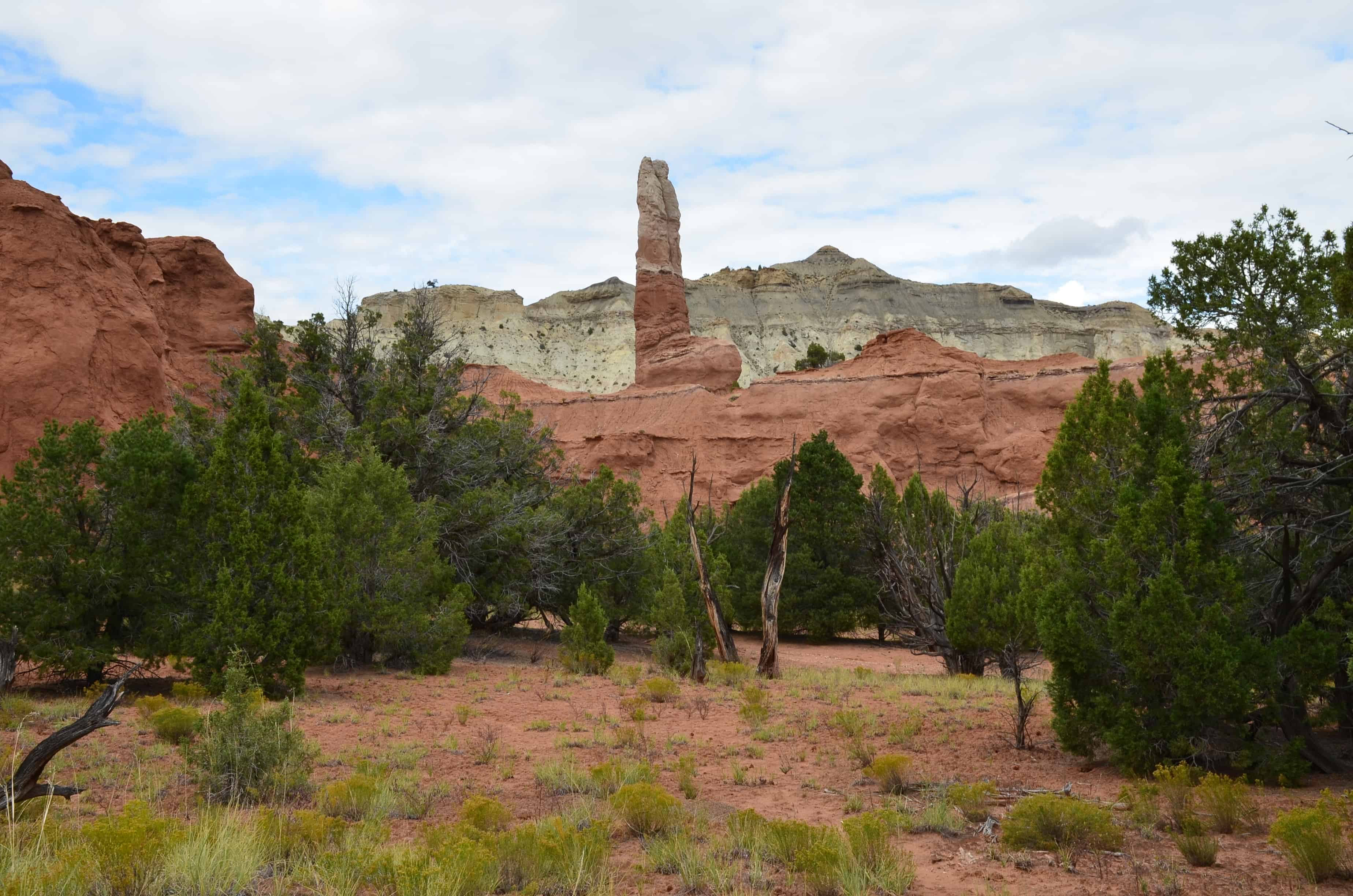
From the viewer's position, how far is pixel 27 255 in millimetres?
25781

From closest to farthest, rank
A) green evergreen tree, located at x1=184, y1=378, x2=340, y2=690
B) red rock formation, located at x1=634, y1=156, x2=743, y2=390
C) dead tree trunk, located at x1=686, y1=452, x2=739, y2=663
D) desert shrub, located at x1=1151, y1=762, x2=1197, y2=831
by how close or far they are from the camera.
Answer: desert shrub, located at x1=1151, y1=762, x2=1197, y2=831, green evergreen tree, located at x1=184, y1=378, x2=340, y2=690, dead tree trunk, located at x1=686, y1=452, x2=739, y2=663, red rock formation, located at x1=634, y1=156, x2=743, y2=390

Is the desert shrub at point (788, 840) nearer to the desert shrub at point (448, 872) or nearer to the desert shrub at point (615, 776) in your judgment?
the desert shrub at point (615, 776)

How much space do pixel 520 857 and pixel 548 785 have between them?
2.51 meters

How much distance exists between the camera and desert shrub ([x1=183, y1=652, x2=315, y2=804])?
7172mm

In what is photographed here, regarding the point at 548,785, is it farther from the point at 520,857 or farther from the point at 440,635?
the point at 440,635

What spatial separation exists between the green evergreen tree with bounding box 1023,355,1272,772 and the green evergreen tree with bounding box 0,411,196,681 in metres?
10.8

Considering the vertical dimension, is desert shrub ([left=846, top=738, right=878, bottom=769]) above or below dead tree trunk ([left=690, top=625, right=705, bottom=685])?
above

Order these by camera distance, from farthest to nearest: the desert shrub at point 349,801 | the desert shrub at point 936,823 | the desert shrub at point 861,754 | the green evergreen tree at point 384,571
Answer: the green evergreen tree at point 384,571, the desert shrub at point 861,754, the desert shrub at point 349,801, the desert shrub at point 936,823

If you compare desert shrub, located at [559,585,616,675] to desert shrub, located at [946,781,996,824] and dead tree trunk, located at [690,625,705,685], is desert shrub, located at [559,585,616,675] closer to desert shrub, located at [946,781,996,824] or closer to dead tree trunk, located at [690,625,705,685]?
dead tree trunk, located at [690,625,705,685]

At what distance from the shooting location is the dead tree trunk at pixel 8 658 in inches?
377

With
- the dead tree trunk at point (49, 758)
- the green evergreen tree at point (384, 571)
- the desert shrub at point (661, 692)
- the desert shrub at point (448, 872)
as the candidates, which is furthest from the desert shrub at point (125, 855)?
the green evergreen tree at point (384, 571)

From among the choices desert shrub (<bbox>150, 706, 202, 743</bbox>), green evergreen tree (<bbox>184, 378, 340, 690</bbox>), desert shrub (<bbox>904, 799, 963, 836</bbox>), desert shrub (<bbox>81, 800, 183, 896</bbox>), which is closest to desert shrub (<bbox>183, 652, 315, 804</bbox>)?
desert shrub (<bbox>150, 706, 202, 743</bbox>)

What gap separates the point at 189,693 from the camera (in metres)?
11.1

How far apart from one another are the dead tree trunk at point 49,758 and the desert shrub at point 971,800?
5737 mm
